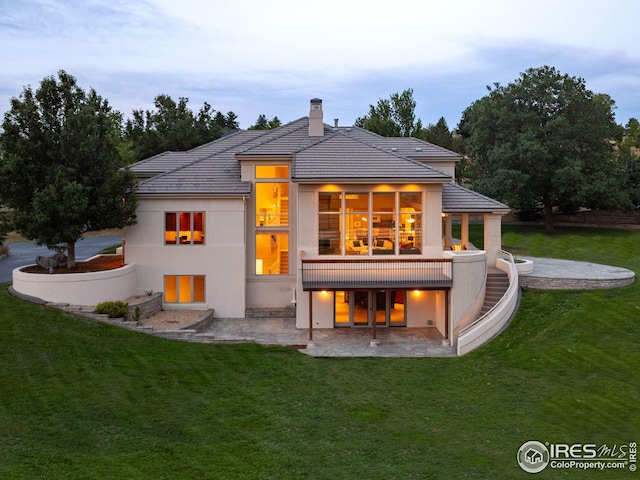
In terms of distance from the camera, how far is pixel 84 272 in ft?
65.1

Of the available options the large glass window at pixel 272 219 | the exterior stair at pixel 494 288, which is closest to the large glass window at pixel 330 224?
the large glass window at pixel 272 219

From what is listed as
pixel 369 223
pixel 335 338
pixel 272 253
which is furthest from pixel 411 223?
pixel 272 253

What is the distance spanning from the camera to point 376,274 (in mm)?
19516

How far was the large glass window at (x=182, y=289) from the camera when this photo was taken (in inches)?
880

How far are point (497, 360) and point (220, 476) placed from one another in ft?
34.9

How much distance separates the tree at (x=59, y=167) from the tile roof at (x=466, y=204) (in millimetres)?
14290

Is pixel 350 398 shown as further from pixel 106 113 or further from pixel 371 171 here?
pixel 106 113

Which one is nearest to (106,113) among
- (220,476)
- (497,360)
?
(220,476)

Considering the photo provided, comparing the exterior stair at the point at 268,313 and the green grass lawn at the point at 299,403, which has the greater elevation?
the exterior stair at the point at 268,313

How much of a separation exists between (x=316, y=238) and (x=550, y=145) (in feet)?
90.4

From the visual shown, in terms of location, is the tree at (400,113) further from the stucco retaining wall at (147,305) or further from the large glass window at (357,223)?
the stucco retaining wall at (147,305)

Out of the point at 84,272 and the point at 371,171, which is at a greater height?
the point at 371,171

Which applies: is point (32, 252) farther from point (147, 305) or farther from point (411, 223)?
point (411, 223)

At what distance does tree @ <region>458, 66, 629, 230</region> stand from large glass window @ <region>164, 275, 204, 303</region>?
26.7 meters
